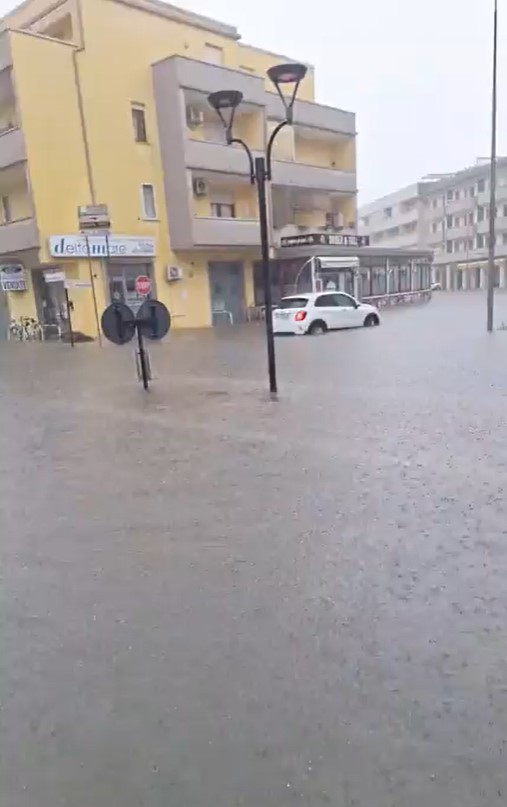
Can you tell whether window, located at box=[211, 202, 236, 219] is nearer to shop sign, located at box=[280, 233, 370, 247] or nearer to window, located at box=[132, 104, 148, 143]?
shop sign, located at box=[280, 233, 370, 247]

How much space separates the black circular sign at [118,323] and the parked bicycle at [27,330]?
17138 millimetres

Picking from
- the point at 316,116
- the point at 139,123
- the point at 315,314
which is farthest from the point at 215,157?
the point at 315,314

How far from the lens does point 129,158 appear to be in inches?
1072

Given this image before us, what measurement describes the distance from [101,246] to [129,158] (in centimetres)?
461

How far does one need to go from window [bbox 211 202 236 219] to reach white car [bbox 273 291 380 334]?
10.2 meters

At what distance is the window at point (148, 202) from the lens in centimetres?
2791

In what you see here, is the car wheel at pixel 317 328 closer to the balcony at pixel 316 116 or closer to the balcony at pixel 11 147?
the balcony at pixel 11 147

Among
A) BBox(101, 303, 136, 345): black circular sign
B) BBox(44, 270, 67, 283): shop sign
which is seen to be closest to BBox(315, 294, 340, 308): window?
BBox(44, 270, 67, 283): shop sign

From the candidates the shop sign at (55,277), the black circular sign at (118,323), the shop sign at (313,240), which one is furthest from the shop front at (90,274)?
the black circular sign at (118,323)

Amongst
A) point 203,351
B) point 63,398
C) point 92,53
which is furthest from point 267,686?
point 92,53

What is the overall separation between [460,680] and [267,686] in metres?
0.85

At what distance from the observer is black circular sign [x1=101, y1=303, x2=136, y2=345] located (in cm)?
1119

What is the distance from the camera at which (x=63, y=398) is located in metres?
11.0

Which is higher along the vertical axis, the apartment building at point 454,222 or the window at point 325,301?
the apartment building at point 454,222
